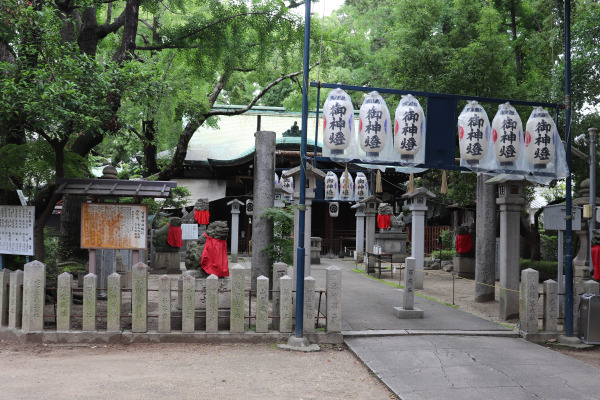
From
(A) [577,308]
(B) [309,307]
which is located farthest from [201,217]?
(A) [577,308]

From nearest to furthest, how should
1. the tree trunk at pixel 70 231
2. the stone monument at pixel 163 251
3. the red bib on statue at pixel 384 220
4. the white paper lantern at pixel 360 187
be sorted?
1. the tree trunk at pixel 70 231
2. the stone monument at pixel 163 251
3. the red bib on statue at pixel 384 220
4. the white paper lantern at pixel 360 187

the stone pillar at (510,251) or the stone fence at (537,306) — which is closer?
the stone fence at (537,306)

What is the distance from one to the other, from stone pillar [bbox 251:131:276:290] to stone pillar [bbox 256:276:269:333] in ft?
9.23

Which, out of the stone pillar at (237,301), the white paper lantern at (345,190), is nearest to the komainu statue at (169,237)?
the white paper lantern at (345,190)

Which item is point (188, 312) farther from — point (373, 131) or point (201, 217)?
point (201, 217)

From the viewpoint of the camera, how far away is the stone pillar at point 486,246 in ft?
41.8

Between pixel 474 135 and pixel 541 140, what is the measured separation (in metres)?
1.29

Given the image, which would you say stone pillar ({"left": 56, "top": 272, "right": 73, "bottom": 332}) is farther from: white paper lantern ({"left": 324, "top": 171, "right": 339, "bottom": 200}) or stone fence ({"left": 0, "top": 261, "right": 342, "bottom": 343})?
white paper lantern ({"left": 324, "top": 171, "right": 339, "bottom": 200})

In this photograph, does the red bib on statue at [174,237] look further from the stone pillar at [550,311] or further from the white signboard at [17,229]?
the stone pillar at [550,311]

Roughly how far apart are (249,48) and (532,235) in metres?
14.5

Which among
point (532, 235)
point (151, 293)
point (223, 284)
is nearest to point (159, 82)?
point (223, 284)

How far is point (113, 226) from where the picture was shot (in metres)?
9.75

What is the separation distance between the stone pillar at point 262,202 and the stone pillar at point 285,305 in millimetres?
2830

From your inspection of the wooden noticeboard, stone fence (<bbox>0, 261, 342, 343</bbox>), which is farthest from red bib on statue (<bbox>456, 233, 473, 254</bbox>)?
the wooden noticeboard
